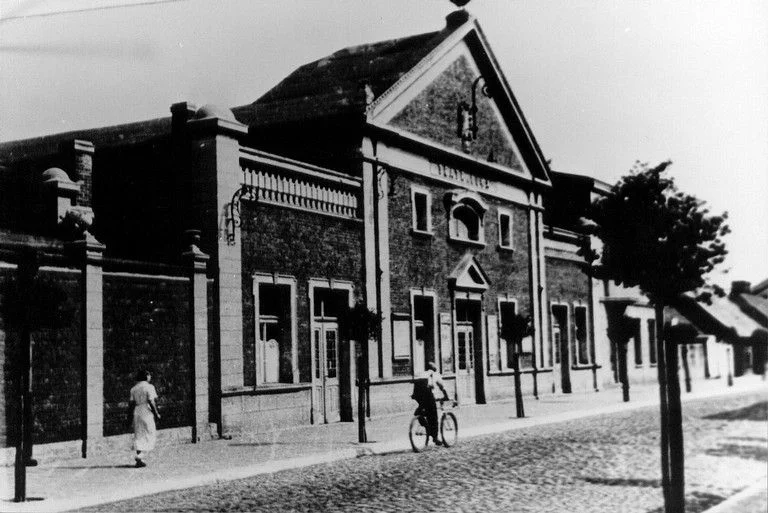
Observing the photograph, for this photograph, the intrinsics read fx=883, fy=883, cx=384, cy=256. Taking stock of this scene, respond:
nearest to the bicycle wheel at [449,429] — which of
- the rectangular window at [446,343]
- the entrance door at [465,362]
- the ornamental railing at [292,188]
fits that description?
the ornamental railing at [292,188]

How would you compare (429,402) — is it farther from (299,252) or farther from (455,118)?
(455,118)

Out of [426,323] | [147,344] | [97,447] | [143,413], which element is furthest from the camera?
[426,323]

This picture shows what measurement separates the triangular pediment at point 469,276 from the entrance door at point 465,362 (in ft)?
3.61

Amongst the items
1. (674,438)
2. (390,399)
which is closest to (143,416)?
(674,438)

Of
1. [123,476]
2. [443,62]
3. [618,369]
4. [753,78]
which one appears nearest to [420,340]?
[443,62]

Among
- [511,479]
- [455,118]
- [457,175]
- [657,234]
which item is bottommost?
[511,479]

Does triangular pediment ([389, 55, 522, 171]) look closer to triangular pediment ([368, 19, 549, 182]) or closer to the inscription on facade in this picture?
triangular pediment ([368, 19, 549, 182])

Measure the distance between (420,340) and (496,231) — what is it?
18.9 feet

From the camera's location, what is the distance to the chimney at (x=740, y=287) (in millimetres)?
10276

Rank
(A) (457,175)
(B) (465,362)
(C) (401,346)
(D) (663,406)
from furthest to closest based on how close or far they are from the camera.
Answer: (A) (457,175), (B) (465,362), (C) (401,346), (D) (663,406)

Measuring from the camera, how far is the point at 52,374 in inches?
504

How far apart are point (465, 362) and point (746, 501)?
14604mm

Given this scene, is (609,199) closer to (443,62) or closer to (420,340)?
(420,340)

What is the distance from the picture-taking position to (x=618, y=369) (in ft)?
94.1
